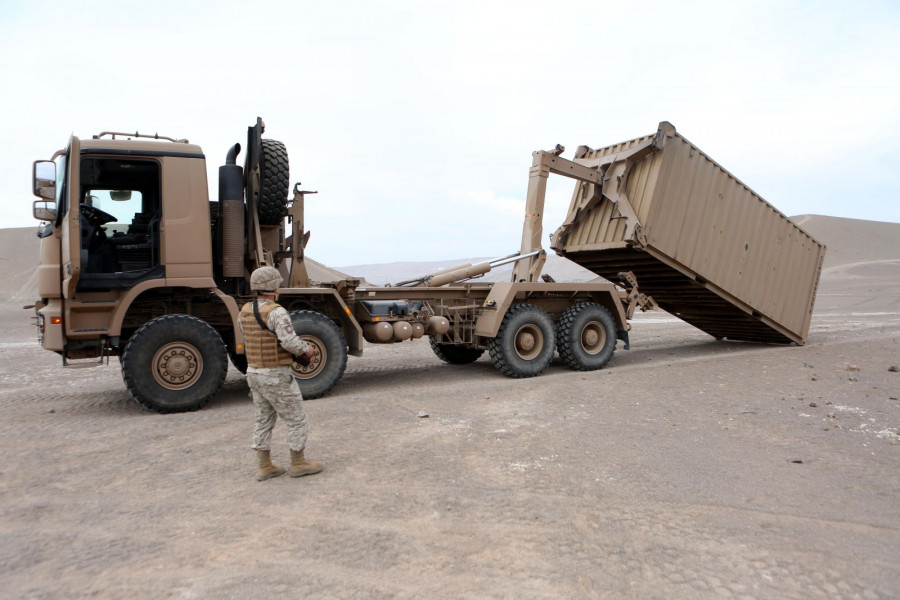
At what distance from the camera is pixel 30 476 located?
4.73 meters

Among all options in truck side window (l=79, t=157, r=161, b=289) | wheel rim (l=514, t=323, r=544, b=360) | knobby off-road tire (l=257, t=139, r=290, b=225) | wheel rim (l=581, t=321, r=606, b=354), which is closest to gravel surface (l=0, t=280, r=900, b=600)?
wheel rim (l=514, t=323, r=544, b=360)

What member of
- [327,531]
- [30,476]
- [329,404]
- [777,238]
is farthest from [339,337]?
[777,238]

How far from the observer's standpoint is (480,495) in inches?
161

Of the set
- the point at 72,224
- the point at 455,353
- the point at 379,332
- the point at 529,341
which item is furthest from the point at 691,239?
the point at 72,224

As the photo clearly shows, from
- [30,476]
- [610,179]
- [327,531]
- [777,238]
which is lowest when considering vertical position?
[30,476]

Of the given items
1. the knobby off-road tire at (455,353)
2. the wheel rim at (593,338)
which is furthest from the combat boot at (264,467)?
the wheel rim at (593,338)

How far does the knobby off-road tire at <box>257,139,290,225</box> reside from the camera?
7.14m

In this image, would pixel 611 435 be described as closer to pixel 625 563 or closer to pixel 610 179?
pixel 625 563

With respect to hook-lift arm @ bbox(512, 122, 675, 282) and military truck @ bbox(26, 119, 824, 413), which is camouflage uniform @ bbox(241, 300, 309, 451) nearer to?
military truck @ bbox(26, 119, 824, 413)

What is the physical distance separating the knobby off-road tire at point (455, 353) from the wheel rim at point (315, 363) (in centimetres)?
300

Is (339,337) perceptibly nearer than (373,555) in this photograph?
No

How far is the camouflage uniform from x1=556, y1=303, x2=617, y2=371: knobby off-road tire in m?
5.43

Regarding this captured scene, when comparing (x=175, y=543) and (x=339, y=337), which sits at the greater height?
(x=339, y=337)

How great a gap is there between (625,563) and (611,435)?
2353mm
